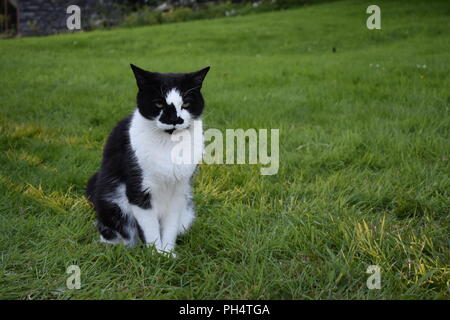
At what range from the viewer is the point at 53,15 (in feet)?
50.4

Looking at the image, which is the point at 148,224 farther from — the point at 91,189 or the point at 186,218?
the point at 91,189

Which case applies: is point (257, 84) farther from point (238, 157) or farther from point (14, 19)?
point (14, 19)

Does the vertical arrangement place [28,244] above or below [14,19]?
below

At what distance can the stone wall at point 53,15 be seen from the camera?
14836 mm

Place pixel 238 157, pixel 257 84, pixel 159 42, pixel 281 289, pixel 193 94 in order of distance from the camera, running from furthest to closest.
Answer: pixel 159 42
pixel 257 84
pixel 238 157
pixel 193 94
pixel 281 289

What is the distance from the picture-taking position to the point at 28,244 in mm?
2496

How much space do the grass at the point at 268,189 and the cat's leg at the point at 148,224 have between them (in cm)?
11

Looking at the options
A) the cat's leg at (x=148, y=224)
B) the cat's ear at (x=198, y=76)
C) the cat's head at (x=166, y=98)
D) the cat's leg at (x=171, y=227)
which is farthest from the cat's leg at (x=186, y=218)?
the cat's ear at (x=198, y=76)

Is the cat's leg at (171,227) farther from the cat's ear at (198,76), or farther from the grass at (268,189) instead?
the cat's ear at (198,76)

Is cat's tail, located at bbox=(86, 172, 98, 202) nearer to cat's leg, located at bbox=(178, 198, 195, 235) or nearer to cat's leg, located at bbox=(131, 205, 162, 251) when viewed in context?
cat's leg, located at bbox=(131, 205, 162, 251)
